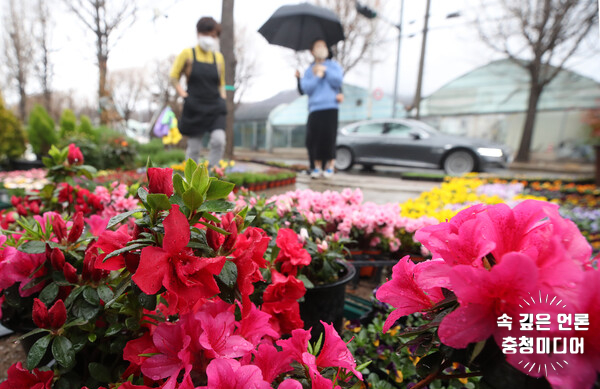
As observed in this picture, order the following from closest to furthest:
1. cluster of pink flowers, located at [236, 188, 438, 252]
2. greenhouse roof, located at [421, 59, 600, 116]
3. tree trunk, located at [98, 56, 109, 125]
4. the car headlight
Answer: cluster of pink flowers, located at [236, 188, 438, 252], the car headlight, tree trunk, located at [98, 56, 109, 125], greenhouse roof, located at [421, 59, 600, 116]

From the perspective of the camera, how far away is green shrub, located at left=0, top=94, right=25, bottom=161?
847cm

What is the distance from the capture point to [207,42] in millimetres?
3682

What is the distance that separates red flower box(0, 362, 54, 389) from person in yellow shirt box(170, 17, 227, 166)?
3.46 metres

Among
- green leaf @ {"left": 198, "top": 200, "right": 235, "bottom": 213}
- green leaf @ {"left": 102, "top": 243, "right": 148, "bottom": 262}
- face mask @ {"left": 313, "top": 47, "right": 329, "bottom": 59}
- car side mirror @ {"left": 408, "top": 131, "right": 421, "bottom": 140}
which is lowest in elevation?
green leaf @ {"left": 102, "top": 243, "right": 148, "bottom": 262}

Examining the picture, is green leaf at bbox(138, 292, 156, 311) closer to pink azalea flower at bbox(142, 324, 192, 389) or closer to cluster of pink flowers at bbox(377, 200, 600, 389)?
pink azalea flower at bbox(142, 324, 192, 389)

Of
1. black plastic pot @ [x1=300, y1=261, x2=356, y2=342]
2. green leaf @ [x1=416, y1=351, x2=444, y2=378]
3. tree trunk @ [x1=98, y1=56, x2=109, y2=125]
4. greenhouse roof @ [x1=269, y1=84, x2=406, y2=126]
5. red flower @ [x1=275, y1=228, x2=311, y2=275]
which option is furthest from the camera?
greenhouse roof @ [x1=269, y1=84, x2=406, y2=126]

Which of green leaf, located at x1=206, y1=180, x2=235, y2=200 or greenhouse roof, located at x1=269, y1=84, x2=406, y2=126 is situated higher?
greenhouse roof, located at x1=269, y1=84, x2=406, y2=126

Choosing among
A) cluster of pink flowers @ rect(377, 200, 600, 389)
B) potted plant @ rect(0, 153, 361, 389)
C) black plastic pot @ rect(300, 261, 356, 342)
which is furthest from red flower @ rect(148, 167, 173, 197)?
black plastic pot @ rect(300, 261, 356, 342)

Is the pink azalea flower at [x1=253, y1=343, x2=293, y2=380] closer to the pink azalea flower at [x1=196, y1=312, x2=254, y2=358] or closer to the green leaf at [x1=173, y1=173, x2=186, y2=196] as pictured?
the pink azalea flower at [x1=196, y1=312, x2=254, y2=358]

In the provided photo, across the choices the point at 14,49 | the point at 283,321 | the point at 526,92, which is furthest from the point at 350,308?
the point at 14,49

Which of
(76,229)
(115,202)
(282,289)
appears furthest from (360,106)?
(76,229)

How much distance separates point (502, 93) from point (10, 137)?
21.2 meters

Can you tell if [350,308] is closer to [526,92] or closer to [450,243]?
[450,243]

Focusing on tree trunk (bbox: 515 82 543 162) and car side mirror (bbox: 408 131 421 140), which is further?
tree trunk (bbox: 515 82 543 162)
